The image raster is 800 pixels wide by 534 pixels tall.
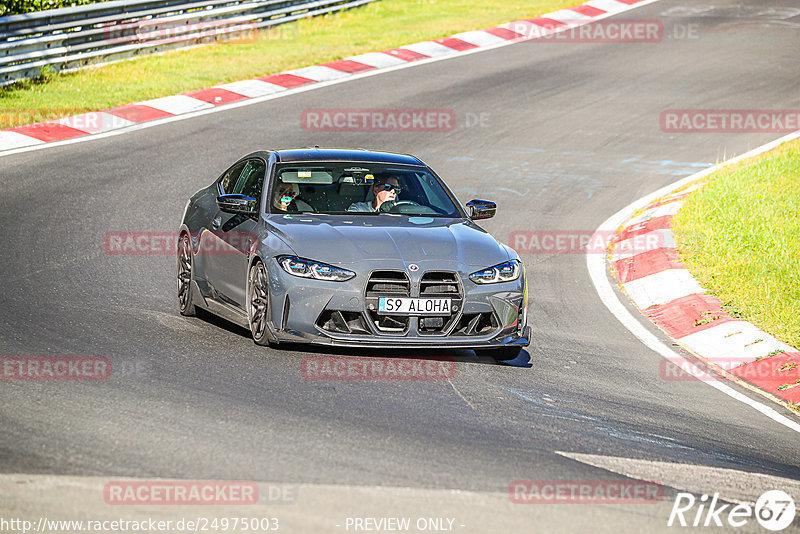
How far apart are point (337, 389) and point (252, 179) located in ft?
10.1

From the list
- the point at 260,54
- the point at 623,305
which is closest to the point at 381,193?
the point at 623,305

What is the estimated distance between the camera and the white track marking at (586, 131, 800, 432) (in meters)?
8.93

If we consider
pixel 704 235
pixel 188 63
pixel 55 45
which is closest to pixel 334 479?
pixel 704 235

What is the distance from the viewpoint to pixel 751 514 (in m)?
5.94

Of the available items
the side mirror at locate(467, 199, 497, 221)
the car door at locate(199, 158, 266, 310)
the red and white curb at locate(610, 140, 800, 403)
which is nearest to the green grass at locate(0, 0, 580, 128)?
the car door at locate(199, 158, 266, 310)

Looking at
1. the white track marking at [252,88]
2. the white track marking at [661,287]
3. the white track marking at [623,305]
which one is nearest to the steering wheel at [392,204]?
the white track marking at [623,305]

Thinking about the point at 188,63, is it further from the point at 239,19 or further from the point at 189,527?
the point at 189,527

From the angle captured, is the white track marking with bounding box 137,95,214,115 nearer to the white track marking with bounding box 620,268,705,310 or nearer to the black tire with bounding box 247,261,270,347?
the white track marking with bounding box 620,268,705,310

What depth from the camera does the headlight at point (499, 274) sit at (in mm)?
8844

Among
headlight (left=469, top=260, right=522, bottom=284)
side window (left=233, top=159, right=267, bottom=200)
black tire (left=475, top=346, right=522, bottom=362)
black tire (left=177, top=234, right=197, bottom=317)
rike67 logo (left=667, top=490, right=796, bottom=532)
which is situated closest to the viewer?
rike67 logo (left=667, top=490, right=796, bottom=532)

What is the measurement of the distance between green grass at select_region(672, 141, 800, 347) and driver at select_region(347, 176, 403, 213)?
11.4ft

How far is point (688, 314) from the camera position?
1141 centimetres

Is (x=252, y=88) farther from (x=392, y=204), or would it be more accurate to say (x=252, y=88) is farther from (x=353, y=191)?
(x=392, y=204)

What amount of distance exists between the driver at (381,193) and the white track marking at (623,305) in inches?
101
